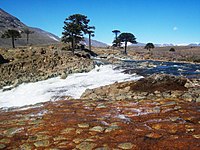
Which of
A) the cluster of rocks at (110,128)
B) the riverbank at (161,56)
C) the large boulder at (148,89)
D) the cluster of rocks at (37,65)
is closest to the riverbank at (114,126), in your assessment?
the cluster of rocks at (110,128)

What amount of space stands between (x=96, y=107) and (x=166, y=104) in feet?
8.26

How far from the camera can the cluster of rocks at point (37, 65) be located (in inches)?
983

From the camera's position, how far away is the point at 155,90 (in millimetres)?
10352

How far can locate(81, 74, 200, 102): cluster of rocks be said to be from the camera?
9.44m

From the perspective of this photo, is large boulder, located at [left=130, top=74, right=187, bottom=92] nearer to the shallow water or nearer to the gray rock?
the gray rock

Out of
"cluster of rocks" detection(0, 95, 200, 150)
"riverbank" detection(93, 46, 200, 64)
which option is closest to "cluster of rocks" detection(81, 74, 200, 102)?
"cluster of rocks" detection(0, 95, 200, 150)

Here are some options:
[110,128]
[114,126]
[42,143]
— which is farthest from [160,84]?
[42,143]

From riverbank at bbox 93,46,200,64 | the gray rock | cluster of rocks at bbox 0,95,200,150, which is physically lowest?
the gray rock

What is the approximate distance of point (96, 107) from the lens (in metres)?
8.38

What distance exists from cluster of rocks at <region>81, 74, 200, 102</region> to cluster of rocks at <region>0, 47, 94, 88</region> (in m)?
13.0

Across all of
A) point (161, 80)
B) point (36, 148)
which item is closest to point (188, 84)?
point (161, 80)

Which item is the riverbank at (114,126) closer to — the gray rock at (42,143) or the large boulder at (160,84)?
the gray rock at (42,143)

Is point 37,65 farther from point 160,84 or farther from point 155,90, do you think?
point 155,90

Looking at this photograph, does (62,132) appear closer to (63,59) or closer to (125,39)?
(63,59)
